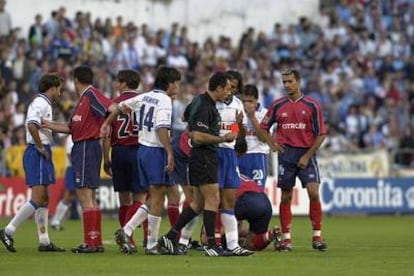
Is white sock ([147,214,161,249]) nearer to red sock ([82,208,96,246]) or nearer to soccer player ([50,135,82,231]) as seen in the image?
red sock ([82,208,96,246])

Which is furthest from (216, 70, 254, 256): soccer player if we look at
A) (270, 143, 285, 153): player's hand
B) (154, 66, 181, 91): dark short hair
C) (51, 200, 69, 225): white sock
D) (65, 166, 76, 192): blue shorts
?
(65, 166, 76, 192): blue shorts

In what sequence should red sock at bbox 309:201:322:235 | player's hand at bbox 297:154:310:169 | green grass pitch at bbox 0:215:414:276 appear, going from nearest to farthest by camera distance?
green grass pitch at bbox 0:215:414:276 → red sock at bbox 309:201:322:235 → player's hand at bbox 297:154:310:169

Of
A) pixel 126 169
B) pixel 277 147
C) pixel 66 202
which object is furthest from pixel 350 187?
pixel 126 169

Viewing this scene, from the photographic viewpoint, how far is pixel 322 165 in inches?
1316

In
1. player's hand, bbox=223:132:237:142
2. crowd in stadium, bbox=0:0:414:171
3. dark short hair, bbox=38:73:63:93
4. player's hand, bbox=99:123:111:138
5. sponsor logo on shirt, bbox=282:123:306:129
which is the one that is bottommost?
player's hand, bbox=223:132:237:142

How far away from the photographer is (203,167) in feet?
56.4

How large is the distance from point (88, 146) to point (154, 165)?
42.1 inches

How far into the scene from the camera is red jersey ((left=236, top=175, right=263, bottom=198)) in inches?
746

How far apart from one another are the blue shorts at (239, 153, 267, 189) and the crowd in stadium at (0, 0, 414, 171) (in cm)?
1110

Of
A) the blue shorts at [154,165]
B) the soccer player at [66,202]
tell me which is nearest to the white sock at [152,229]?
the blue shorts at [154,165]

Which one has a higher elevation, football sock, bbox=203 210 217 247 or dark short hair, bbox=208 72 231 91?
dark short hair, bbox=208 72 231 91

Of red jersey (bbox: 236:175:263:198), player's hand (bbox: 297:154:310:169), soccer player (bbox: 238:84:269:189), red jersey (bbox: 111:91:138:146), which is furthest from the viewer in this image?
soccer player (bbox: 238:84:269:189)

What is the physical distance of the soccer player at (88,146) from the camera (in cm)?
1817

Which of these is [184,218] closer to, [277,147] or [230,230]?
[230,230]
